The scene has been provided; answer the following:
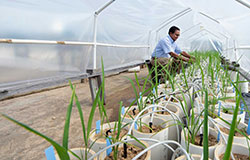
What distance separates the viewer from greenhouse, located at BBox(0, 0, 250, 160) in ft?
1.55

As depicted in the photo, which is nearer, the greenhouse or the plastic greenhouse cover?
the greenhouse

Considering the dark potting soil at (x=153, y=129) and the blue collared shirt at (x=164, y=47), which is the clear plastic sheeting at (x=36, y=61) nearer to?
the dark potting soil at (x=153, y=129)

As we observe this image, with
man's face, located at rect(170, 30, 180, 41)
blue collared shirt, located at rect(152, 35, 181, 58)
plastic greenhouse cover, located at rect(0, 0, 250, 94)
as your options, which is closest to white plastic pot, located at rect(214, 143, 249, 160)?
plastic greenhouse cover, located at rect(0, 0, 250, 94)

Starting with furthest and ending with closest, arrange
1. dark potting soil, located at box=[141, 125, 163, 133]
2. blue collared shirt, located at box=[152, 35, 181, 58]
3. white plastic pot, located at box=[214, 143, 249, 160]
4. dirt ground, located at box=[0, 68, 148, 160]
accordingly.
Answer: blue collared shirt, located at box=[152, 35, 181, 58]
dirt ground, located at box=[0, 68, 148, 160]
dark potting soil, located at box=[141, 125, 163, 133]
white plastic pot, located at box=[214, 143, 249, 160]

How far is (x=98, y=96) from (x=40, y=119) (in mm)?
1206

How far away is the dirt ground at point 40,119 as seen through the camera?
3.23 ft

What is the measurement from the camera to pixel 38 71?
1243 mm

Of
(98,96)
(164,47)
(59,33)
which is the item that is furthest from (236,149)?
(164,47)

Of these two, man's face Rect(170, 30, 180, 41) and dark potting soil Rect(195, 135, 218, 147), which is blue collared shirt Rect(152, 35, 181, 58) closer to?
man's face Rect(170, 30, 180, 41)

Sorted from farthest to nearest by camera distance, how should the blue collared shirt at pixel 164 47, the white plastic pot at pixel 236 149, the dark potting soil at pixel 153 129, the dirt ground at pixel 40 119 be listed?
the blue collared shirt at pixel 164 47 → the dirt ground at pixel 40 119 → the dark potting soil at pixel 153 129 → the white plastic pot at pixel 236 149

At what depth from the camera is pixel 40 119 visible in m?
1.38

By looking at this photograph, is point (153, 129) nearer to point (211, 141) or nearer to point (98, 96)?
point (211, 141)

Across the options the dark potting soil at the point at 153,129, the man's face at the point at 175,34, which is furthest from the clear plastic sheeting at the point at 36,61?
the man's face at the point at 175,34

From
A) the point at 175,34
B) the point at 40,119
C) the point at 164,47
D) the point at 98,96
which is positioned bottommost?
the point at 40,119
